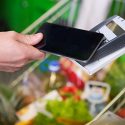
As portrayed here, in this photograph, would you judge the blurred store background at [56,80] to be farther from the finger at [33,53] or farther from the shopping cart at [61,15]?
the finger at [33,53]

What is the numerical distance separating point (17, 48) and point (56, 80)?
696 mm

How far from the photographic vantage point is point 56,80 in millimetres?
1557

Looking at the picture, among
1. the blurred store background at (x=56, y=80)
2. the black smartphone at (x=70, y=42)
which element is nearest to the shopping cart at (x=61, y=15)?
the blurred store background at (x=56, y=80)

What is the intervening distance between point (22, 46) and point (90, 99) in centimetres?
67

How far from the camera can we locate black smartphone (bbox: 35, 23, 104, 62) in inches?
31.5

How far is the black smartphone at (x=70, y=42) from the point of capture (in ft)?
2.63

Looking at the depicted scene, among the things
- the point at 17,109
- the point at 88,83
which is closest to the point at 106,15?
the point at 88,83

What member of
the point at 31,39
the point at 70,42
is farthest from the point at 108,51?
the point at 31,39

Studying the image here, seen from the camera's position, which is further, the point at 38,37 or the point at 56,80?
the point at 56,80

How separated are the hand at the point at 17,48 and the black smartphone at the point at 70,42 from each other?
2 centimetres

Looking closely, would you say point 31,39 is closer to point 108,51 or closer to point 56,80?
point 108,51

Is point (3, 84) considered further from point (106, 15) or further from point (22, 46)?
point (22, 46)

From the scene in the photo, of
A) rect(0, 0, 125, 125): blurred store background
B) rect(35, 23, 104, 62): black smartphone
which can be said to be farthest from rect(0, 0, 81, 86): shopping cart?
rect(35, 23, 104, 62): black smartphone

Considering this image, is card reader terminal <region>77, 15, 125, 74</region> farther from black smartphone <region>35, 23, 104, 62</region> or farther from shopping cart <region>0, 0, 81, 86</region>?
shopping cart <region>0, 0, 81, 86</region>
